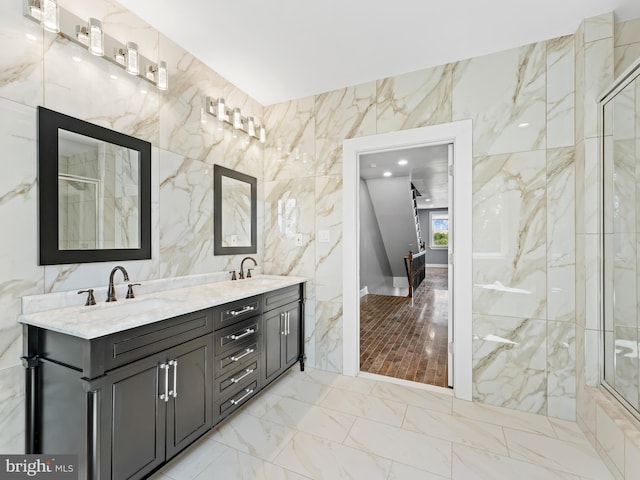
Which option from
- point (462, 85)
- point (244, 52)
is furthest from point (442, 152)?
point (244, 52)

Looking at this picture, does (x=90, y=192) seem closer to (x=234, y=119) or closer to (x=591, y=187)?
(x=234, y=119)

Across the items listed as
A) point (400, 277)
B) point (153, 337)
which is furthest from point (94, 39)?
point (400, 277)

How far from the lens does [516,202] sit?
2.19 metres

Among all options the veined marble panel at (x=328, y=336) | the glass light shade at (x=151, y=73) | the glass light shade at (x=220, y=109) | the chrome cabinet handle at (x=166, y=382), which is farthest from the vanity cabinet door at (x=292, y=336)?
the glass light shade at (x=151, y=73)

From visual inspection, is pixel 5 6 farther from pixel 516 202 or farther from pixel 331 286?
pixel 516 202

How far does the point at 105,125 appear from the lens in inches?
68.6

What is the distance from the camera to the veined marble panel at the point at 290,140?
9.61 feet

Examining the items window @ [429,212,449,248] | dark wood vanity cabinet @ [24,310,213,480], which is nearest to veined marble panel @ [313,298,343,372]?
dark wood vanity cabinet @ [24,310,213,480]

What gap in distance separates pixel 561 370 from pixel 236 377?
231 centimetres

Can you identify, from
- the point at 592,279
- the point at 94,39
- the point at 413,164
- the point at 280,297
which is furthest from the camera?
the point at 413,164

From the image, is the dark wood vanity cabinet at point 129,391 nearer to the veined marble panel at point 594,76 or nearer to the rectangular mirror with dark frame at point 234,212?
the rectangular mirror with dark frame at point 234,212

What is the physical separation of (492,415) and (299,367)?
1.66 metres

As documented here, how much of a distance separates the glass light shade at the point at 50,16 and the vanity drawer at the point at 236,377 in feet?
6.89

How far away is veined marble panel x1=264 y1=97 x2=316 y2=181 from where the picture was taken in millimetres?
2928
